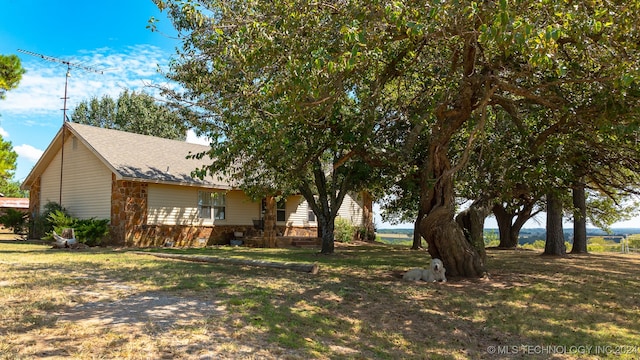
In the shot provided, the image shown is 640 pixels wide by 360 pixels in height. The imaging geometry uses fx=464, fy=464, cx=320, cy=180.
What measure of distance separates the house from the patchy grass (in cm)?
790

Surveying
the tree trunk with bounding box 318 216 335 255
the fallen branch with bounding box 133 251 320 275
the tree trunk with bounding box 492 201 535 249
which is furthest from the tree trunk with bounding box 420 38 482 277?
the tree trunk with bounding box 492 201 535 249

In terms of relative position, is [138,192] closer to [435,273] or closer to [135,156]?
[135,156]

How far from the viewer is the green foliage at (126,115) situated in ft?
130

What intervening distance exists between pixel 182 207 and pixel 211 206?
1.73 metres

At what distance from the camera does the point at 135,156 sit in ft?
67.2

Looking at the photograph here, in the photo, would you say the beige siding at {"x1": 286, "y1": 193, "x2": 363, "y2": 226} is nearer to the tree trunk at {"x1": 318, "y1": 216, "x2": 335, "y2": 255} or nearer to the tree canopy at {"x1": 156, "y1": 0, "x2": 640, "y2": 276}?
the tree trunk at {"x1": 318, "y1": 216, "x2": 335, "y2": 255}

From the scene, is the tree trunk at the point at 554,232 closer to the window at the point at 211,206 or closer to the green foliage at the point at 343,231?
the green foliage at the point at 343,231

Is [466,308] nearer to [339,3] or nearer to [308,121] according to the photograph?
[308,121]

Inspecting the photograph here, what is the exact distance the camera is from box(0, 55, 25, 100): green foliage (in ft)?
64.3

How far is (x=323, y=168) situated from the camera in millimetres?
16984

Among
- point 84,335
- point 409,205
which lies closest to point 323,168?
point 409,205

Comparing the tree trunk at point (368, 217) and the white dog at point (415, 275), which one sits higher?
the tree trunk at point (368, 217)

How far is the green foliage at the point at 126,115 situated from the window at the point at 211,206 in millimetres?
17571

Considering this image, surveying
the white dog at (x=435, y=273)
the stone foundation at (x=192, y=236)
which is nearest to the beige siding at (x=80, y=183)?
the stone foundation at (x=192, y=236)
